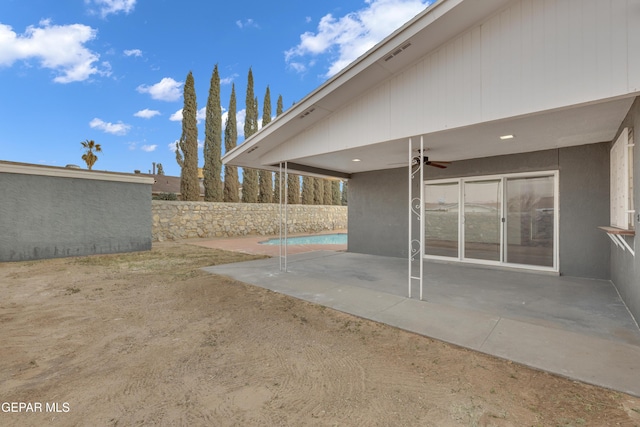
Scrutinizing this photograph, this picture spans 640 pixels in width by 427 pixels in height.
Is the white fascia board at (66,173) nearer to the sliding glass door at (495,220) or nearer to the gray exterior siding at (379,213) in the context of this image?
the gray exterior siding at (379,213)

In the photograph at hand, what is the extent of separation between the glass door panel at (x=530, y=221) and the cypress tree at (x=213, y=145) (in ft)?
50.4

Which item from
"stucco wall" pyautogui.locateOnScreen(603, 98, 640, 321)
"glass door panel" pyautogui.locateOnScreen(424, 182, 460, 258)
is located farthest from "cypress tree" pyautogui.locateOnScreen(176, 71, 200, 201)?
"stucco wall" pyautogui.locateOnScreen(603, 98, 640, 321)

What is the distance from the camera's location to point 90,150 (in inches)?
947

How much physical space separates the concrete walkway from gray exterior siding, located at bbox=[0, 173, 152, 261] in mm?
5350

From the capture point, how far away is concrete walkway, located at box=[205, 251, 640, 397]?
99.2 inches

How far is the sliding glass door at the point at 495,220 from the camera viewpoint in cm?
602

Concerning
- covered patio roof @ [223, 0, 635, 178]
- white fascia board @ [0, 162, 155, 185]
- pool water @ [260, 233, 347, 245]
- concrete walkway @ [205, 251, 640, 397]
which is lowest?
pool water @ [260, 233, 347, 245]

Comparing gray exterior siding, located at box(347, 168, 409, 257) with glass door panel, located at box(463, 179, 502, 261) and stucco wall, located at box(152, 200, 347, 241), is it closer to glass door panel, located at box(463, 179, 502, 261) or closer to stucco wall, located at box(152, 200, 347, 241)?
glass door panel, located at box(463, 179, 502, 261)

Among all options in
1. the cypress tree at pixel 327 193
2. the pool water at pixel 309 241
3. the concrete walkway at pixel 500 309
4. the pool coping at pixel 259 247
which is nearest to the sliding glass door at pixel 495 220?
the concrete walkway at pixel 500 309

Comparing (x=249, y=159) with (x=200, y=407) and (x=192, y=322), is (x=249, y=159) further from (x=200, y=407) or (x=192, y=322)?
(x=200, y=407)

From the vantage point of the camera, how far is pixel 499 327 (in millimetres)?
3209

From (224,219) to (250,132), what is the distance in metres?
8.63

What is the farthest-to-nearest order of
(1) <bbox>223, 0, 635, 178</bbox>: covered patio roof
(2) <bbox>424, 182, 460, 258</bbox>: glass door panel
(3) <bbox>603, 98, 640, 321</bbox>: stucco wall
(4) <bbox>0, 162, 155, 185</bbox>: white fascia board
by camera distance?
(4) <bbox>0, 162, 155, 185</bbox>: white fascia board
(2) <bbox>424, 182, 460, 258</bbox>: glass door panel
(1) <bbox>223, 0, 635, 178</bbox>: covered patio roof
(3) <bbox>603, 98, 640, 321</bbox>: stucco wall

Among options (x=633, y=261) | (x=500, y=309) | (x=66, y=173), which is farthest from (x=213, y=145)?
(x=633, y=261)
